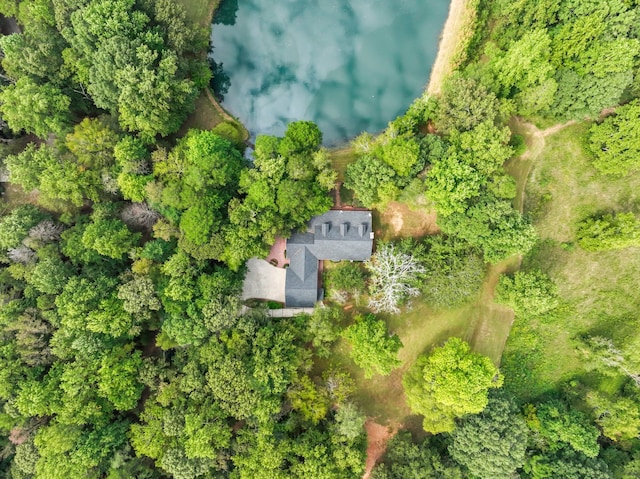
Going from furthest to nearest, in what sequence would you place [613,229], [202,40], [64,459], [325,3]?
[325,3], [202,40], [613,229], [64,459]

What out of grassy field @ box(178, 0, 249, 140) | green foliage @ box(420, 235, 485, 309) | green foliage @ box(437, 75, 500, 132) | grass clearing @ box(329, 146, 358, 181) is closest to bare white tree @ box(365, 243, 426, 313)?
green foliage @ box(420, 235, 485, 309)

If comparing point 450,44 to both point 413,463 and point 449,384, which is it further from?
point 413,463

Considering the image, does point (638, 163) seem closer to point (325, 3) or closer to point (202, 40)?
point (325, 3)

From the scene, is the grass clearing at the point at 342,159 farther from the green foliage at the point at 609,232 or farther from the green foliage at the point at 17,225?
the green foliage at the point at 17,225

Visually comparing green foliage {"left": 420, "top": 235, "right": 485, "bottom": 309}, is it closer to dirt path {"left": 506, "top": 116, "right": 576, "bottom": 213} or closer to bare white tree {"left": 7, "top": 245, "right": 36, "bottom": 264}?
dirt path {"left": 506, "top": 116, "right": 576, "bottom": 213}

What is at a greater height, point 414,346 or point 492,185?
point 492,185

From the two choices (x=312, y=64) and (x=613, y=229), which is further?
(x=312, y=64)

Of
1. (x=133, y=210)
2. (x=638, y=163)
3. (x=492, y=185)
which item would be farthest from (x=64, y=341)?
(x=638, y=163)
